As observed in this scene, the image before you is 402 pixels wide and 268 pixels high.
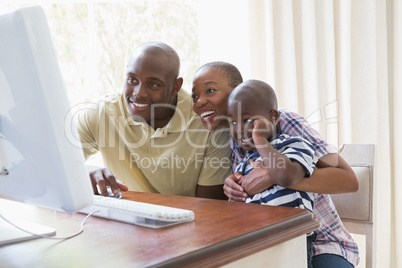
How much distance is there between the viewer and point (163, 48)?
1794 mm

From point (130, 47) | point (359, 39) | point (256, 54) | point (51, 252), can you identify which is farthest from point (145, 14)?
point (51, 252)

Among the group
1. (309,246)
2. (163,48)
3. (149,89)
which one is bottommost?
(309,246)

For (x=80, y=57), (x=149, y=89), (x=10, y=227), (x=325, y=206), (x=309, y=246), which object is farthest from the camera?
Result: (x=80, y=57)

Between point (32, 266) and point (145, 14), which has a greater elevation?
point (145, 14)

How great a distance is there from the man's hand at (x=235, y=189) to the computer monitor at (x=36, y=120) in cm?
65

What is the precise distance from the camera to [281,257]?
1.01 meters

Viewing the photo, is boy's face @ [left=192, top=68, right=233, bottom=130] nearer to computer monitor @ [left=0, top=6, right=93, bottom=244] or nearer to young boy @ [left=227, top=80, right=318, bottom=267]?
young boy @ [left=227, top=80, right=318, bottom=267]

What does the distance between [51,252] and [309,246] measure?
806 millimetres

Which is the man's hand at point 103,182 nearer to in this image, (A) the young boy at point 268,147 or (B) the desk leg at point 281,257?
(A) the young boy at point 268,147

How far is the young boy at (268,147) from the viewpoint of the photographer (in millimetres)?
1369

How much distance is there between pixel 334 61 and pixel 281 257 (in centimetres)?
199

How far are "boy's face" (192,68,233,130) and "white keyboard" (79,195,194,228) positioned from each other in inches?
24.4

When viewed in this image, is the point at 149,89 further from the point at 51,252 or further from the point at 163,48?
the point at 51,252

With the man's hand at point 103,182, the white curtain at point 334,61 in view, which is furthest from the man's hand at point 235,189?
the white curtain at point 334,61
